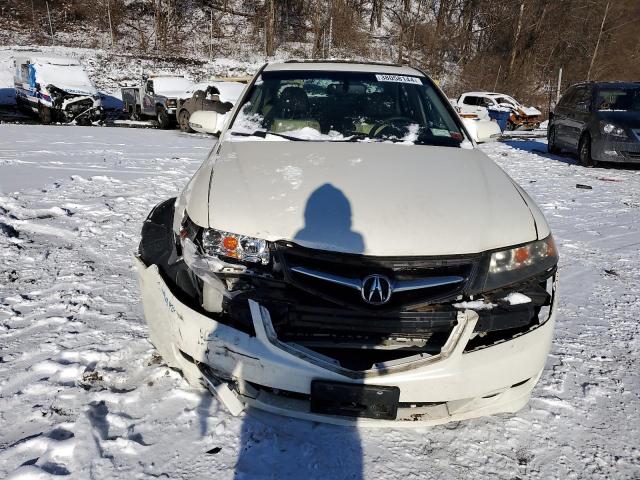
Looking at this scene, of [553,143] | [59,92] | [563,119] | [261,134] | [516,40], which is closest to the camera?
[261,134]

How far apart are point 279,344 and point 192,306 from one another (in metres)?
0.48

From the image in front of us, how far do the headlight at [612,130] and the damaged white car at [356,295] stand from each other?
8.73m

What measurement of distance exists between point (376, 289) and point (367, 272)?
8 cm

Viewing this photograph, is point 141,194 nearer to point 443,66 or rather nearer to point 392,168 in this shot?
point 392,168

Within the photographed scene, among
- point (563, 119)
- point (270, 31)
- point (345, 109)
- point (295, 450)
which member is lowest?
point (295, 450)

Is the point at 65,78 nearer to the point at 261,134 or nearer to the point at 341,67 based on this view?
the point at 341,67

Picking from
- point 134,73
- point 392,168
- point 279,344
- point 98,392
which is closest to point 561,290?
point 392,168

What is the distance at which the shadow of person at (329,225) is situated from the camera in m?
2.17

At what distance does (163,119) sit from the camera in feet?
54.0

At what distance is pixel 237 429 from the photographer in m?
2.32

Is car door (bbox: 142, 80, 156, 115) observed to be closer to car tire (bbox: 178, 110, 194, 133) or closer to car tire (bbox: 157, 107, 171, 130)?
car tire (bbox: 157, 107, 171, 130)

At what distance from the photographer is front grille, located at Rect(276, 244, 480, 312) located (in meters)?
2.14

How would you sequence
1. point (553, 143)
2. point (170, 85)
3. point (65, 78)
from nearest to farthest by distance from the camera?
point (553, 143), point (65, 78), point (170, 85)

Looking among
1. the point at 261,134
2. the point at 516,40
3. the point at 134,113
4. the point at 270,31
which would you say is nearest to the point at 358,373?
the point at 261,134
